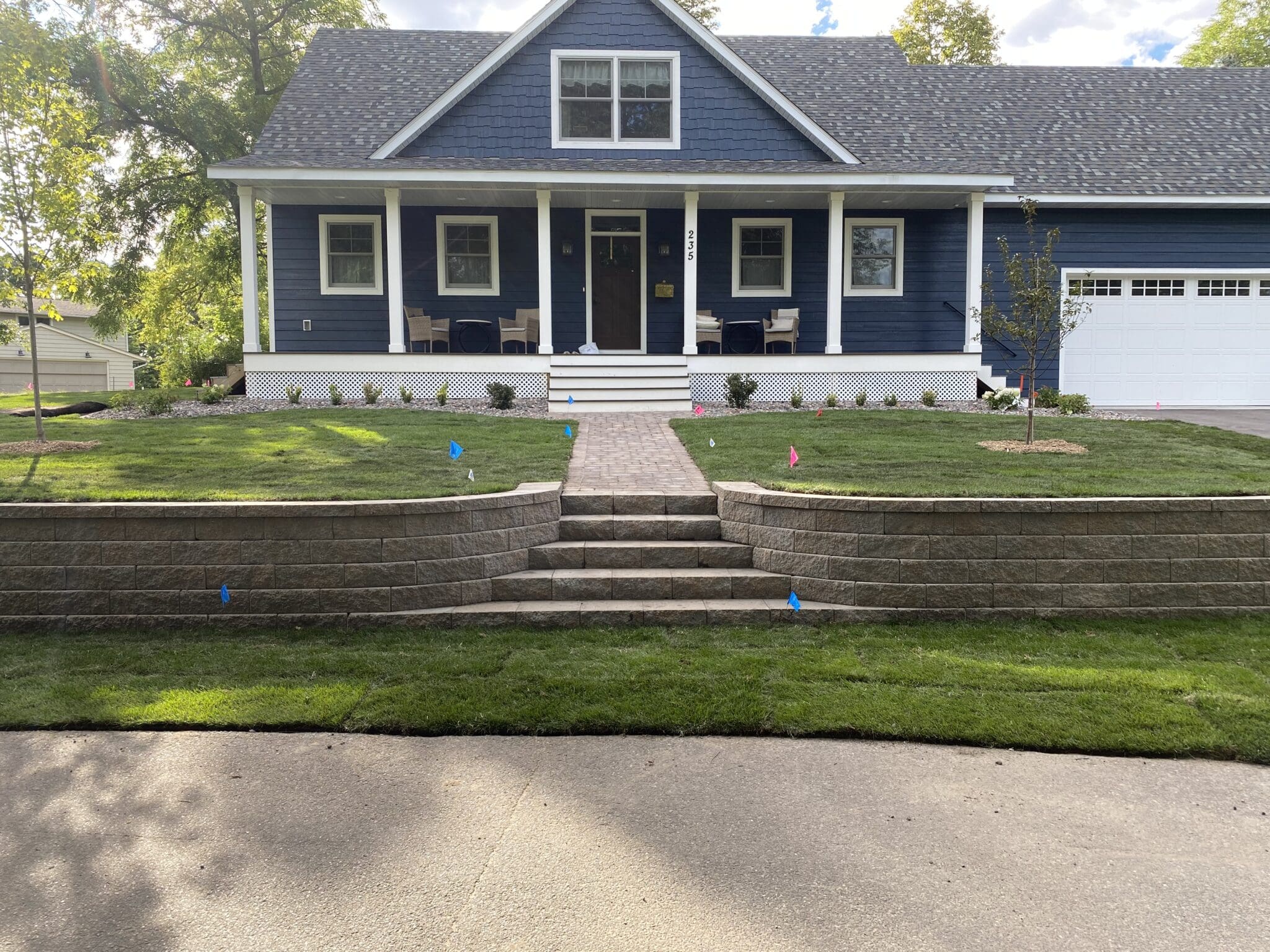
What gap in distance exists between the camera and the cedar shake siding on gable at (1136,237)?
54.6 ft

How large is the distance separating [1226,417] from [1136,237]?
14.4 ft

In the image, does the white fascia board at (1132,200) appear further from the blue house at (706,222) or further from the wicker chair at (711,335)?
the wicker chair at (711,335)

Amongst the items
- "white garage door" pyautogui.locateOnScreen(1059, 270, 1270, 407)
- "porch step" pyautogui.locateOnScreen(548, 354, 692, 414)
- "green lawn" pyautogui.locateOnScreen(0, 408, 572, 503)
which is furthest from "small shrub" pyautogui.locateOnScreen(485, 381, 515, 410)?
"white garage door" pyautogui.locateOnScreen(1059, 270, 1270, 407)

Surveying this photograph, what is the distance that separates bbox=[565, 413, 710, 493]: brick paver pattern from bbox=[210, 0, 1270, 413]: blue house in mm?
2190

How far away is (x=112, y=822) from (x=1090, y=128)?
2012cm

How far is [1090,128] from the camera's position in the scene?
59.5ft

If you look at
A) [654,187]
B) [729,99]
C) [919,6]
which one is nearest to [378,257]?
[654,187]

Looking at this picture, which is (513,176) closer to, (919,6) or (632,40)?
(632,40)

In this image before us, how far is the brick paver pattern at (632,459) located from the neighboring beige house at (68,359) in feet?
91.9

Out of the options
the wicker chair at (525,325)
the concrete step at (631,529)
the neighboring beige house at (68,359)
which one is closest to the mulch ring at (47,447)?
the concrete step at (631,529)

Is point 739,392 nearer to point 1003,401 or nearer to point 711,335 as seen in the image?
point 711,335

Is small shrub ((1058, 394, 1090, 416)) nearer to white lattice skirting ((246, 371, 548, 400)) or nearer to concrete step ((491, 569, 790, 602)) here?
white lattice skirting ((246, 371, 548, 400))

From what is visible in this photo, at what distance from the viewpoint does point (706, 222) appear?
1664 cm

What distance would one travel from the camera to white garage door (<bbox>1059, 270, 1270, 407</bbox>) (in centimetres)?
1669
